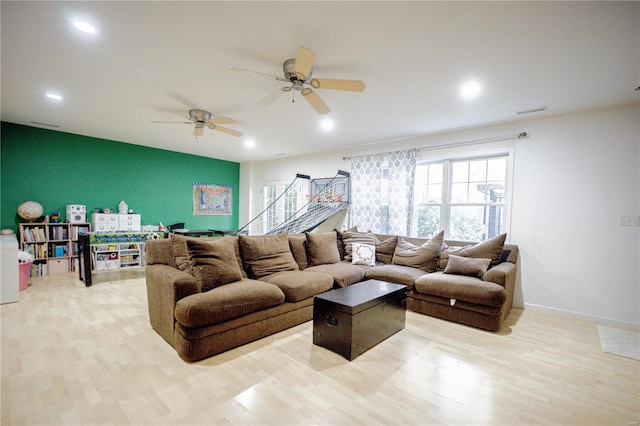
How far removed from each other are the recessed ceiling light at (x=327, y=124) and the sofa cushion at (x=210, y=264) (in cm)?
232

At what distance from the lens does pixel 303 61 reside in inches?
80.7

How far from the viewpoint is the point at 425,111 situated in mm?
3469

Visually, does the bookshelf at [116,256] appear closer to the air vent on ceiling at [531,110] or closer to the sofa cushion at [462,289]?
the sofa cushion at [462,289]

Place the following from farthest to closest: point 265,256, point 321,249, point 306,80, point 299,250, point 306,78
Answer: point 321,249 < point 299,250 < point 265,256 < point 306,80 < point 306,78

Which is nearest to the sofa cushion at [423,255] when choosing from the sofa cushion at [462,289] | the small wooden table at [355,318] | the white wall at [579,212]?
the sofa cushion at [462,289]

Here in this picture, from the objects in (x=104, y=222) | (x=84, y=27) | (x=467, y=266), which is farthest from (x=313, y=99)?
(x=104, y=222)

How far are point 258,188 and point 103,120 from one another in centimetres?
370

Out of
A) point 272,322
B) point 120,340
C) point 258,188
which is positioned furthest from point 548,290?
point 258,188

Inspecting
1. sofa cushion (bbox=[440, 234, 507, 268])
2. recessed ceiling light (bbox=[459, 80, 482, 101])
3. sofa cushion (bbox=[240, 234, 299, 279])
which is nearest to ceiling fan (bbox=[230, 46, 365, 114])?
recessed ceiling light (bbox=[459, 80, 482, 101])

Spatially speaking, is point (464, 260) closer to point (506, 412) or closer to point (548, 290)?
point (548, 290)

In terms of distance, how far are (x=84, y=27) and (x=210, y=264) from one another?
2.03 meters

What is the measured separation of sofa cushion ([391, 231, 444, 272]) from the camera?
3.74 metres

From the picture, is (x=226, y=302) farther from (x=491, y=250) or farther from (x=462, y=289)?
(x=491, y=250)

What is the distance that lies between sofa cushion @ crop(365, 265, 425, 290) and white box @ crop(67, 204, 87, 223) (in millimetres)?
5225
